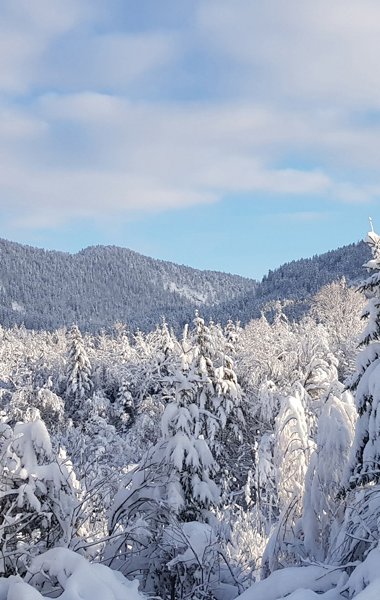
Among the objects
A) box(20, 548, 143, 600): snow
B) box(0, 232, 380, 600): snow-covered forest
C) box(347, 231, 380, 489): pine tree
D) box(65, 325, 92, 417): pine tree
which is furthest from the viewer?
box(65, 325, 92, 417): pine tree

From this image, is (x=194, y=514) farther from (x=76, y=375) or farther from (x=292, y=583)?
(x=76, y=375)

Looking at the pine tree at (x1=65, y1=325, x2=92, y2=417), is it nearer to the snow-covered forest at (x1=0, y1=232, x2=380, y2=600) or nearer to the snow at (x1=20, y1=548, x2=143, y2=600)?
the snow-covered forest at (x1=0, y1=232, x2=380, y2=600)

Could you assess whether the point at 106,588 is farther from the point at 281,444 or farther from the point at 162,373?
the point at 162,373

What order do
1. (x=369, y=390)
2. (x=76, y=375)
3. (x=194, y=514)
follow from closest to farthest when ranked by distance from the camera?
(x=369, y=390), (x=194, y=514), (x=76, y=375)

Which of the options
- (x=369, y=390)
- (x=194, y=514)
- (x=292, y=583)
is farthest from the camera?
(x=194, y=514)

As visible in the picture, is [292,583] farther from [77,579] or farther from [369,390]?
[369,390]

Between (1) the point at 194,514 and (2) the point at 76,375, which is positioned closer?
(1) the point at 194,514

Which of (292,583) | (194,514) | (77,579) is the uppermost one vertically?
(77,579)

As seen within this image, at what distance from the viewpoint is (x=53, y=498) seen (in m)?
6.12

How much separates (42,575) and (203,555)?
1.98 metres

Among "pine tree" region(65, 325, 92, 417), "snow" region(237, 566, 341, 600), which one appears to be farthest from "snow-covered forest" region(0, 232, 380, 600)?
"pine tree" region(65, 325, 92, 417)

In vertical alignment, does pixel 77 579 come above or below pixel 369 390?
below

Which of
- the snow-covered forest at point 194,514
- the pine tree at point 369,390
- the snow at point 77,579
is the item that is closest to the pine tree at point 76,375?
the snow-covered forest at point 194,514

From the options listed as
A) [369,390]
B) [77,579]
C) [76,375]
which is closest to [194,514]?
[369,390]
